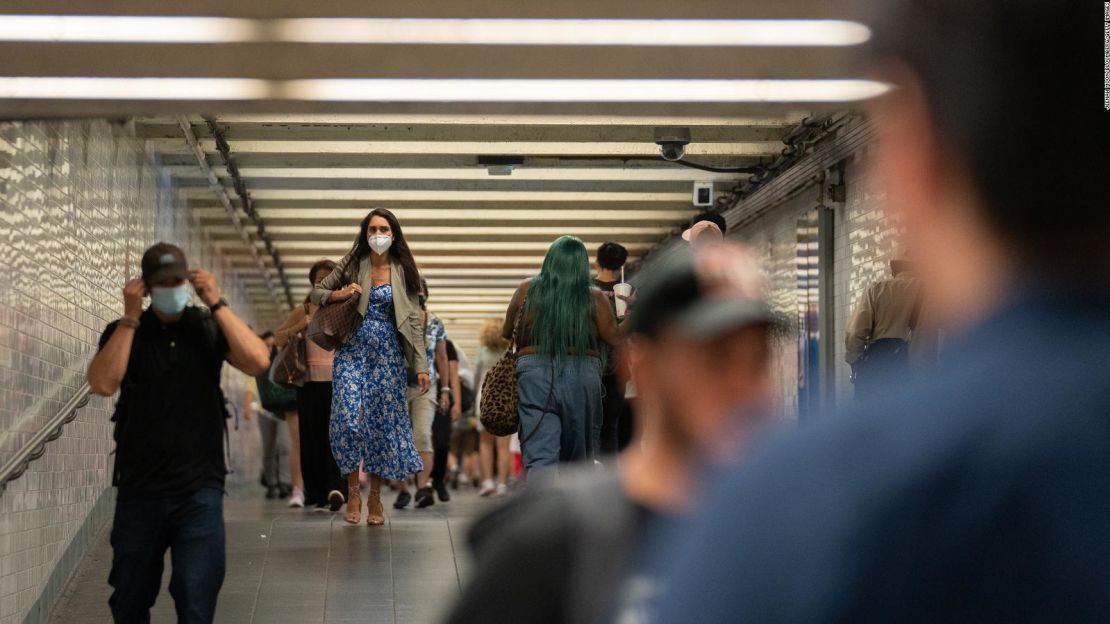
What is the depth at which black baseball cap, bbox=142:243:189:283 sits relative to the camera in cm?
481

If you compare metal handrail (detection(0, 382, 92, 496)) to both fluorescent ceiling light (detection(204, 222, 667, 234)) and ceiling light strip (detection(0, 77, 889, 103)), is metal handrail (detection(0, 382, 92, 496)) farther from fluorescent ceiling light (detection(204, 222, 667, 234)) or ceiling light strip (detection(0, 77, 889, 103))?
fluorescent ceiling light (detection(204, 222, 667, 234))

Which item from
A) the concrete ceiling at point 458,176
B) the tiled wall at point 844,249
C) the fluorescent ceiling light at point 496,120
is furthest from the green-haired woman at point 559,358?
the fluorescent ceiling light at point 496,120

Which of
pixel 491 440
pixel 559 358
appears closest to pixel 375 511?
pixel 559 358

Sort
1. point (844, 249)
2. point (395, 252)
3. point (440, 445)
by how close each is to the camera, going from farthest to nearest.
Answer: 1. point (844, 249)
2. point (440, 445)
3. point (395, 252)

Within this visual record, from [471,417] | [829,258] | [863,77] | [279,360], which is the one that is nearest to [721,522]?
[863,77]

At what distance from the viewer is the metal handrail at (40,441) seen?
5574mm

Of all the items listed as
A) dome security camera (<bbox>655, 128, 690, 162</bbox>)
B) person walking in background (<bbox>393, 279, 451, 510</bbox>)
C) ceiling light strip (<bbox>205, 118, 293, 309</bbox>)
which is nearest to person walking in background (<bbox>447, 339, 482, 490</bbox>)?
person walking in background (<bbox>393, 279, 451, 510</bbox>)

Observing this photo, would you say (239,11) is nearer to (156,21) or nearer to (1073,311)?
(156,21)

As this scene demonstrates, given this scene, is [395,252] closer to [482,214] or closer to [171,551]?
[171,551]

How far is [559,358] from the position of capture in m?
6.61

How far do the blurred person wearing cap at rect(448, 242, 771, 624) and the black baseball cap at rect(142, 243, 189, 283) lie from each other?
3415 millimetres

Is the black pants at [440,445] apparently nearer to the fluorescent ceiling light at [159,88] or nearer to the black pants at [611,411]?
the black pants at [611,411]

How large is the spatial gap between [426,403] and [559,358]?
8.64ft

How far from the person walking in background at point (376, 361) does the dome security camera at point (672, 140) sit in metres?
3.37
